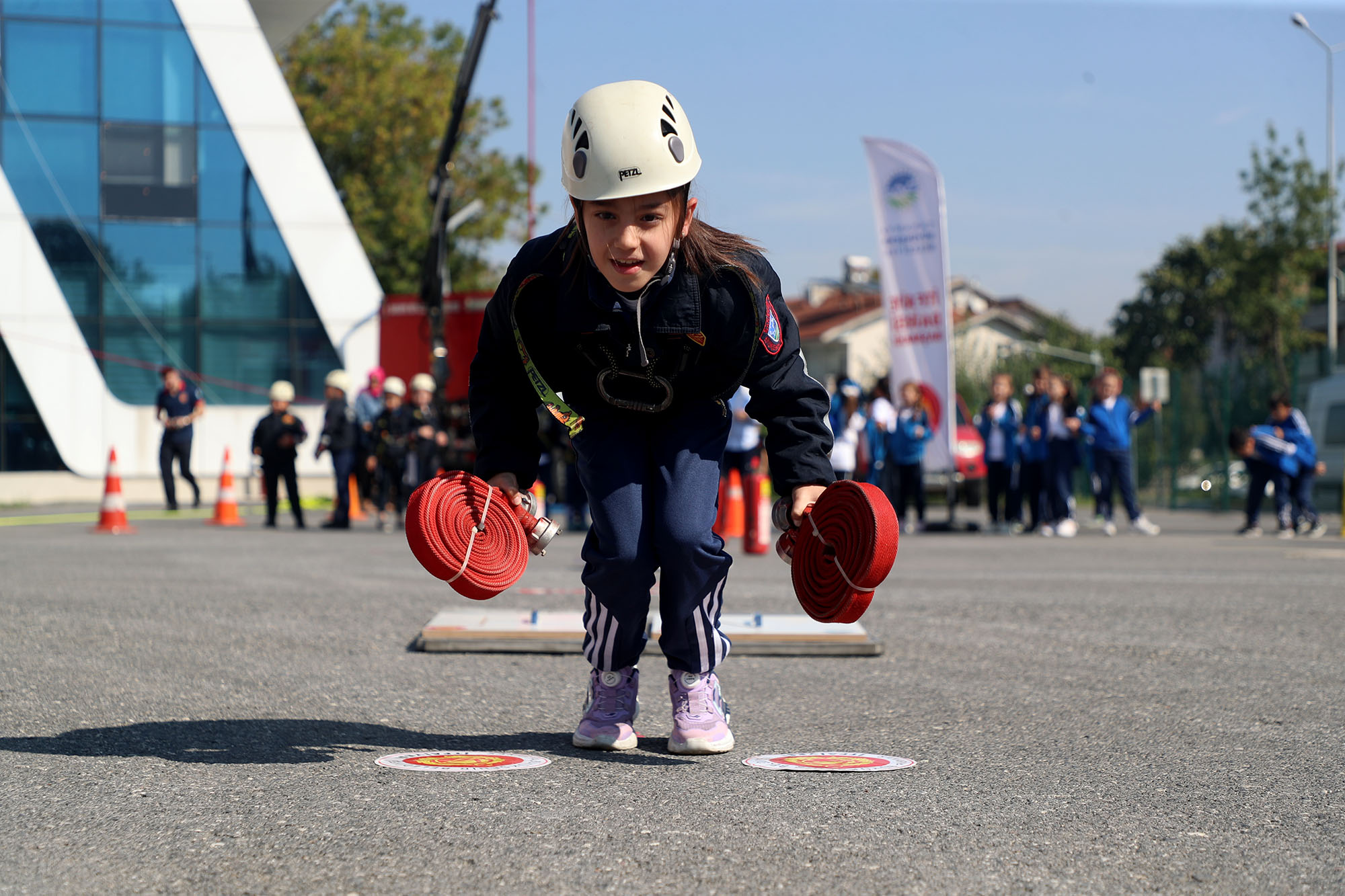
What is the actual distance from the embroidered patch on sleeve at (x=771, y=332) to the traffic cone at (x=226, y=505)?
43.6 ft

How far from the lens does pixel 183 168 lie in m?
26.5

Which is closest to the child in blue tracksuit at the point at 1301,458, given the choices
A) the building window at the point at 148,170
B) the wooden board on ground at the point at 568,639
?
the wooden board on ground at the point at 568,639

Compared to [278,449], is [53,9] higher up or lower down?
higher up

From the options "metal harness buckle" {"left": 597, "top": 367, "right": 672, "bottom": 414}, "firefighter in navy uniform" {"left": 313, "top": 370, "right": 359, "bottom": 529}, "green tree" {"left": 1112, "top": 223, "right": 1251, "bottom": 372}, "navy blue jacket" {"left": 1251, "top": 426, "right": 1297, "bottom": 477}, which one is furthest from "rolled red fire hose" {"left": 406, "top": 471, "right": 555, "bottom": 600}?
"green tree" {"left": 1112, "top": 223, "right": 1251, "bottom": 372}

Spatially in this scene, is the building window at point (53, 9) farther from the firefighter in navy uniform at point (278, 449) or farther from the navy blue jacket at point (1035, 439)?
the navy blue jacket at point (1035, 439)

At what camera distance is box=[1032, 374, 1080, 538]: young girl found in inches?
645

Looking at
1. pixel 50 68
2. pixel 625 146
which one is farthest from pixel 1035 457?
pixel 50 68

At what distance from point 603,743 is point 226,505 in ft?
44.0

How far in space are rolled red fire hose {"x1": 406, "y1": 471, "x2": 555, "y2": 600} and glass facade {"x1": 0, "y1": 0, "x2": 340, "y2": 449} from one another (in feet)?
79.9

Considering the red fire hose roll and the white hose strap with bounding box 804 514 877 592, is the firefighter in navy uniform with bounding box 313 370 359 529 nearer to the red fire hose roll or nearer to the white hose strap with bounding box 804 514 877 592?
the red fire hose roll

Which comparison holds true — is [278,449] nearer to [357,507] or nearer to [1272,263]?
[357,507]

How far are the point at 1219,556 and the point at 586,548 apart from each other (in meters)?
10.3

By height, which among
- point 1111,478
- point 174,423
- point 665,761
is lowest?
point 665,761

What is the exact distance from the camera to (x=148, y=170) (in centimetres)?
2630
